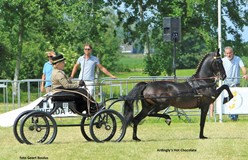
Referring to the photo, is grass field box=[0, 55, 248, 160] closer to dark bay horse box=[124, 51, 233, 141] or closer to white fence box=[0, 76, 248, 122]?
dark bay horse box=[124, 51, 233, 141]

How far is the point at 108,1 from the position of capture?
45906 millimetres

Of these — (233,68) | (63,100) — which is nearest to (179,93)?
(63,100)

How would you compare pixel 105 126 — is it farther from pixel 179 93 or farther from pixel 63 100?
pixel 179 93

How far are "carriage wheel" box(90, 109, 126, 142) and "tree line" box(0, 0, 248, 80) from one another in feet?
80.2

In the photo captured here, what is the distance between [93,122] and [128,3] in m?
29.6

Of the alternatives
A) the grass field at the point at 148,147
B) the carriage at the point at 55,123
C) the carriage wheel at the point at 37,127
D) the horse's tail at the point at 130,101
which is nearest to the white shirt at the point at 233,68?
the grass field at the point at 148,147

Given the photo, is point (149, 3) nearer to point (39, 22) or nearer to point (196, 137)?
point (39, 22)

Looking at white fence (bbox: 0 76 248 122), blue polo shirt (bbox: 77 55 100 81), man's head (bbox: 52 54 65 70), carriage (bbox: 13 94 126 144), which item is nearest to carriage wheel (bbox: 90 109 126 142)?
carriage (bbox: 13 94 126 144)

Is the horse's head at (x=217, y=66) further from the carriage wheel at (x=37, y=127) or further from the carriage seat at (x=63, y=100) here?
the carriage wheel at (x=37, y=127)

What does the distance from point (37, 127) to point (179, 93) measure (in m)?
2.96

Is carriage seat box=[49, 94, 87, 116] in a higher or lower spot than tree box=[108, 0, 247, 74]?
lower

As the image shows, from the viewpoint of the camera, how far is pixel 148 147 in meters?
16.6

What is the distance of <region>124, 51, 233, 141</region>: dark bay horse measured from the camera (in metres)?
18.0

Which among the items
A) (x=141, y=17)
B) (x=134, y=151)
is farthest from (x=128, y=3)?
(x=134, y=151)
